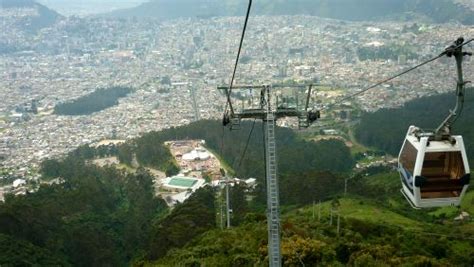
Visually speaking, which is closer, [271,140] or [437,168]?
[437,168]

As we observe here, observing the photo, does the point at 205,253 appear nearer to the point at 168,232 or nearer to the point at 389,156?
the point at 168,232

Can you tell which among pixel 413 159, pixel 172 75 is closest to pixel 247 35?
pixel 172 75

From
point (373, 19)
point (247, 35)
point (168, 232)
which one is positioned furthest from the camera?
point (373, 19)

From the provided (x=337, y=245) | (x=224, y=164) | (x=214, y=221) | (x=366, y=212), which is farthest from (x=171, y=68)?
(x=337, y=245)

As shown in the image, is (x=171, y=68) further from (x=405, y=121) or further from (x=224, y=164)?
(x=224, y=164)

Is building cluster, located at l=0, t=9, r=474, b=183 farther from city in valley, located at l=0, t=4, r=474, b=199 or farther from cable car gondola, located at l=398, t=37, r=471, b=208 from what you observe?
cable car gondola, located at l=398, t=37, r=471, b=208

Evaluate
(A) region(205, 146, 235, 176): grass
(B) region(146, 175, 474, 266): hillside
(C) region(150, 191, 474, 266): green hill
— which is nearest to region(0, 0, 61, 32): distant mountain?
(A) region(205, 146, 235, 176): grass

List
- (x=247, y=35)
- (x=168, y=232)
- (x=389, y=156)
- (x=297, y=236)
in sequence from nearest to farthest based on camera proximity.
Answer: (x=297, y=236)
(x=168, y=232)
(x=389, y=156)
(x=247, y=35)
